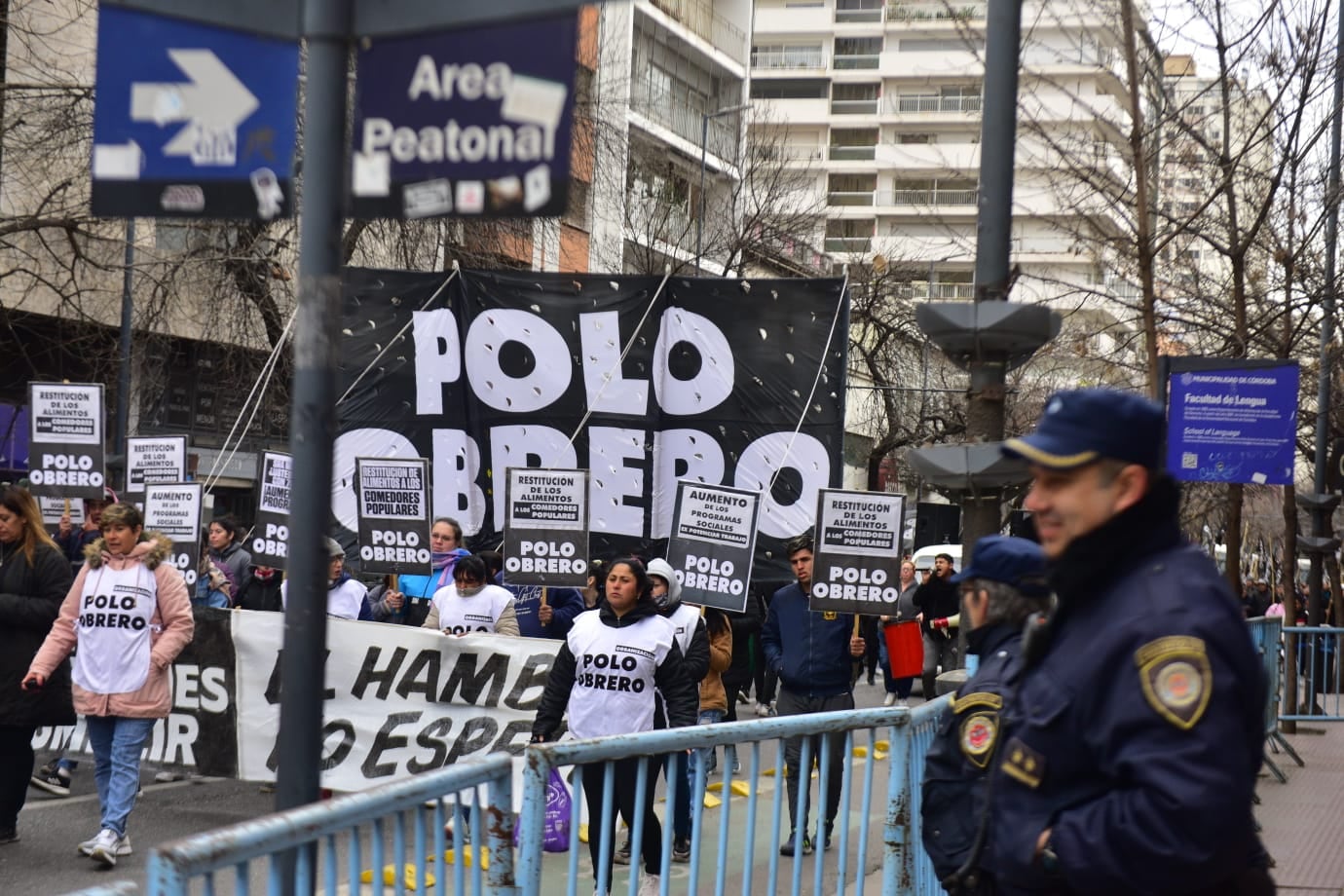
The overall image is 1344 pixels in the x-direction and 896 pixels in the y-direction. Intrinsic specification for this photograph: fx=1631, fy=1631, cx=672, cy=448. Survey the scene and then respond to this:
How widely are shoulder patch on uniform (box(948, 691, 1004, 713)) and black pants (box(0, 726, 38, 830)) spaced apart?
6.17m

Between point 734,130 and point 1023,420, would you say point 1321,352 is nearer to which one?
point 1023,420

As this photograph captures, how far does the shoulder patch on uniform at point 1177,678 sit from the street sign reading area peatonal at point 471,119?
1391mm

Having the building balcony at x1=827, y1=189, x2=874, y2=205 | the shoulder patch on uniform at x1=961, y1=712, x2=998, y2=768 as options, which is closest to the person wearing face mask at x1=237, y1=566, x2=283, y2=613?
the shoulder patch on uniform at x1=961, y1=712, x2=998, y2=768

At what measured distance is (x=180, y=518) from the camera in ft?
45.0

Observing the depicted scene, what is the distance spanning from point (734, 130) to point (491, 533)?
3318 cm

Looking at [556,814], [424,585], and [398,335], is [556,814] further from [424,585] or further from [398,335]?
[398,335]

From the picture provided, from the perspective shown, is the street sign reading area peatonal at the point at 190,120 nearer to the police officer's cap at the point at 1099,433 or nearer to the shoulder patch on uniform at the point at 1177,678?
the police officer's cap at the point at 1099,433

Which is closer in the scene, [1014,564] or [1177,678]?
[1177,678]

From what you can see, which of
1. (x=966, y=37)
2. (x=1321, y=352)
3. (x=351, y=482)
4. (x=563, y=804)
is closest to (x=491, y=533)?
(x=351, y=482)

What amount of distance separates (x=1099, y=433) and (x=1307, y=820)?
9184 mm

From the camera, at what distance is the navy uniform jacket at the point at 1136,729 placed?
2568 millimetres

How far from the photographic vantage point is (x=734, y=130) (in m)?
45.3

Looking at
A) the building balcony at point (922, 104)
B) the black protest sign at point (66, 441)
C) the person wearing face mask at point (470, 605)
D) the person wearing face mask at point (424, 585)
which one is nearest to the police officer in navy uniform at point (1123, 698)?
the person wearing face mask at point (470, 605)

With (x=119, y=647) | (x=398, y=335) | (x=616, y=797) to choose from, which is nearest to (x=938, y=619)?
(x=398, y=335)
